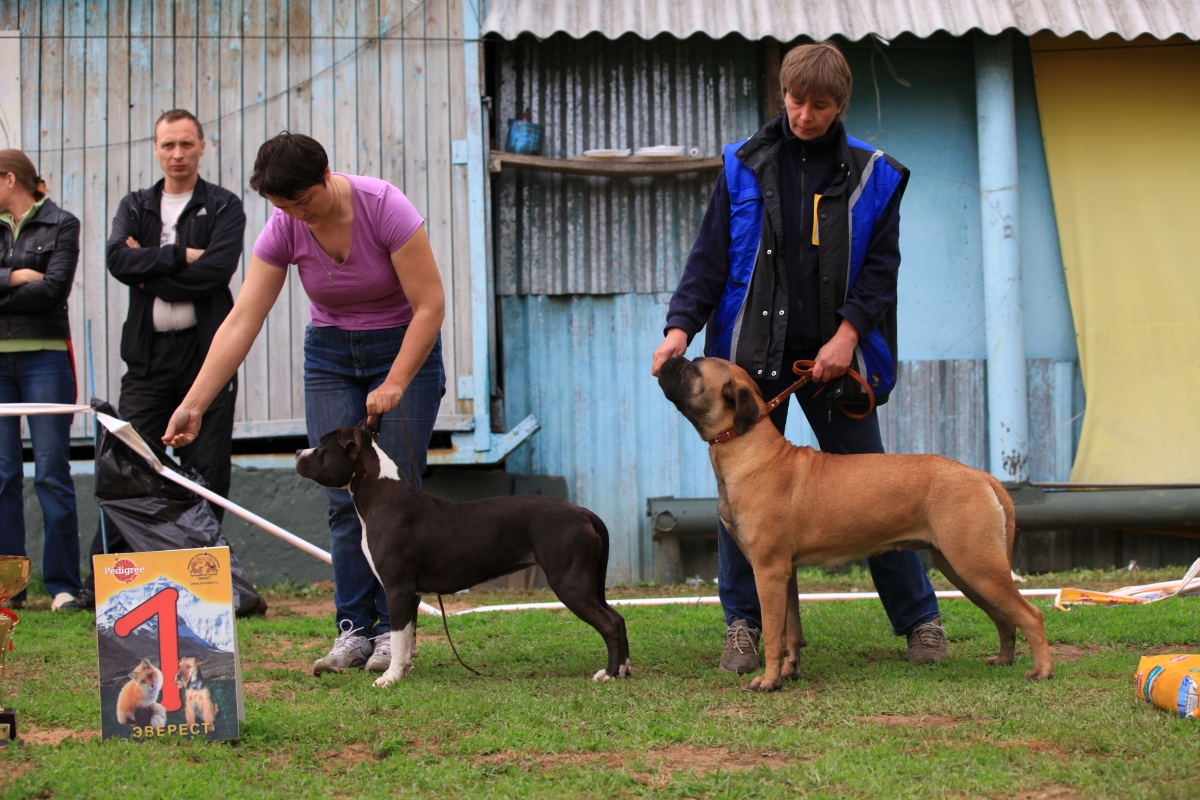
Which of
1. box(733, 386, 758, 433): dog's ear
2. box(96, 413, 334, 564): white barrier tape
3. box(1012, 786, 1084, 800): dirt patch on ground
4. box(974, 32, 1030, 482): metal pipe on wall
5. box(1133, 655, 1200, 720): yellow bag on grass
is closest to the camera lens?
box(1012, 786, 1084, 800): dirt patch on ground

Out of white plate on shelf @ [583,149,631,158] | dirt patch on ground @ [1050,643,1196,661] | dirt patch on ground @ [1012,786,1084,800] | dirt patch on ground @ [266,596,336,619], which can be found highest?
white plate on shelf @ [583,149,631,158]

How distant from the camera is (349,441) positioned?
4461 millimetres

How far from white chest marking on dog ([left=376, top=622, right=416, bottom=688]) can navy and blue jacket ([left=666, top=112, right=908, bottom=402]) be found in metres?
1.69

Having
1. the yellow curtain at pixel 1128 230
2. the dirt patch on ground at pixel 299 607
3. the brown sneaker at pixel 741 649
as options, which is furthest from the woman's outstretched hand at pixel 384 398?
the yellow curtain at pixel 1128 230

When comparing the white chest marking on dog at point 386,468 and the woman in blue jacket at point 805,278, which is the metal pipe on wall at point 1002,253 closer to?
the woman in blue jacket at point 805,278

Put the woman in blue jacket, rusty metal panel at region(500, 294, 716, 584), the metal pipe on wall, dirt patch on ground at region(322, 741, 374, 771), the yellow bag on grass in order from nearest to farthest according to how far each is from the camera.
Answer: dirt patch on ground at region(322, 741, 374, 771) → the yellow bag on grass → the woman in blue jacket → the metal pipe on wall → rusty metal panel at region(500, 294, 716, 584)

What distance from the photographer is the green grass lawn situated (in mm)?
2904

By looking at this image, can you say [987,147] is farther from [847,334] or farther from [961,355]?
[847,334]

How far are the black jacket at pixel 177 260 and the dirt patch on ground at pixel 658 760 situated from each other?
13.8 feet

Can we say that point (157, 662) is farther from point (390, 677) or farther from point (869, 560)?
point (869, 560)

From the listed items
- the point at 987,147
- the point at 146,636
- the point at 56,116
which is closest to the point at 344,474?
the point at 146,636

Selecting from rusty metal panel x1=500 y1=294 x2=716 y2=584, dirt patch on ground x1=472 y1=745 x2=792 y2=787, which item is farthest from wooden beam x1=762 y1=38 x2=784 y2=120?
dirt patch on ground x1=472 y1=745 x2=792 y2=787

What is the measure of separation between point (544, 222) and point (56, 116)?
146 inches

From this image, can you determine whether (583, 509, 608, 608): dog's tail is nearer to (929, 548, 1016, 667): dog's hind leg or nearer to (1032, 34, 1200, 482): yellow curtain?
(929, 548, 1016, 667): dog's hind leg
